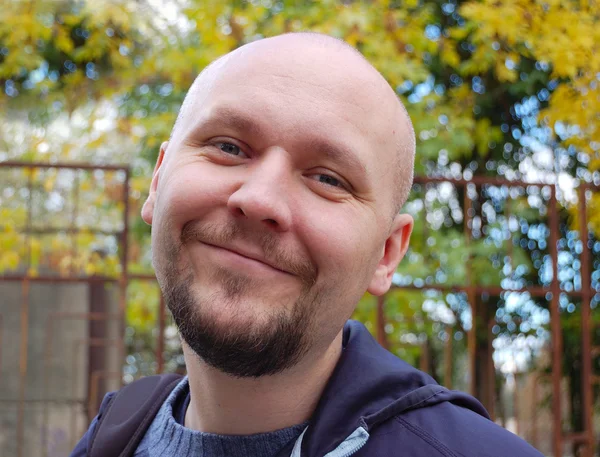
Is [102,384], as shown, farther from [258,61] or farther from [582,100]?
[258,61]

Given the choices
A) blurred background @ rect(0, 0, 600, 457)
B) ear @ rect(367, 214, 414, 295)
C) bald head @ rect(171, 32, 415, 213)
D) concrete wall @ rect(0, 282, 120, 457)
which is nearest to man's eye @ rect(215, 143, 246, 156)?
bald head @ rect(171, 32, 415, 213)

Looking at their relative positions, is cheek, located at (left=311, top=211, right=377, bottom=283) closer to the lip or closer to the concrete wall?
the lip

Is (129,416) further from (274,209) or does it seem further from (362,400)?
(274,209)

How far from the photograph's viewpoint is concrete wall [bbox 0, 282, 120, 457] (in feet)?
21.1

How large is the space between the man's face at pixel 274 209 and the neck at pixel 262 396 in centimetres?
7

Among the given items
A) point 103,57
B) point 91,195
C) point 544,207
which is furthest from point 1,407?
point 544,207

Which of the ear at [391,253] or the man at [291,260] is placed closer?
the man at [291,260]

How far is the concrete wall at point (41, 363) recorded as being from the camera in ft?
21.1

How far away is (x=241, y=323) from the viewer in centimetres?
125

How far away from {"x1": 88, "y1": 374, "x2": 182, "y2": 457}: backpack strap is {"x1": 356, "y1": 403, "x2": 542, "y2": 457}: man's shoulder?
0.59 metres

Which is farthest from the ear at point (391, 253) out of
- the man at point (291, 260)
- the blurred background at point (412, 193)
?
the blurred background at point (412, 193)

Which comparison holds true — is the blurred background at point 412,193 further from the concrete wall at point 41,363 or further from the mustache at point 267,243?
the mustache at point 267,243

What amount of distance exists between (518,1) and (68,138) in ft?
14.4

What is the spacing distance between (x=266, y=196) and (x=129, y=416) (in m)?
0.71
